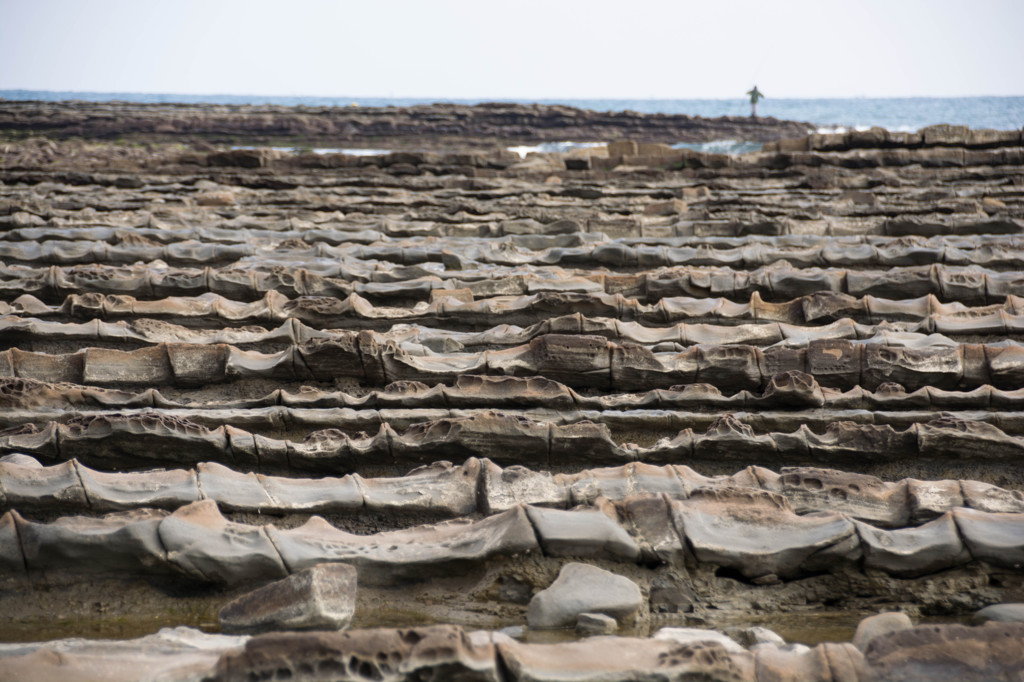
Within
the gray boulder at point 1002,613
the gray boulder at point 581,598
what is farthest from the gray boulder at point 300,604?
the gray boulder at point 1002,613

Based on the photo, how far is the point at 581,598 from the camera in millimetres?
1943

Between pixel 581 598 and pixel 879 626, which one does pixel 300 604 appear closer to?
pixel 581 598

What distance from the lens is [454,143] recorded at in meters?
17.6

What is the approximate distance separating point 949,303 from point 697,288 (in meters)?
1.24

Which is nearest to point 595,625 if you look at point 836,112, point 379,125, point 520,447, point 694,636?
point 694,636

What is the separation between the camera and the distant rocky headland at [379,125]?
18984 mm

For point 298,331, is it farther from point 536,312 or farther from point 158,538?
point 158,538

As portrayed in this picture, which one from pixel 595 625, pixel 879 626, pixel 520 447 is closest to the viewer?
pixel 879 626

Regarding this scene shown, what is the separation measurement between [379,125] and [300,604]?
797 inches

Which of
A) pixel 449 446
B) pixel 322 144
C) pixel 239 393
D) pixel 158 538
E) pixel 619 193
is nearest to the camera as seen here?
pixel 158 538

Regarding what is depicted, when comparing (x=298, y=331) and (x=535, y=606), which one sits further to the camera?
(x=298, y=331)

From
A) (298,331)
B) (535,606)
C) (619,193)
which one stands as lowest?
(535,606)

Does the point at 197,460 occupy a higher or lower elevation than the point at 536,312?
lower

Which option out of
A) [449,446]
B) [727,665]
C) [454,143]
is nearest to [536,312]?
[449,446]
